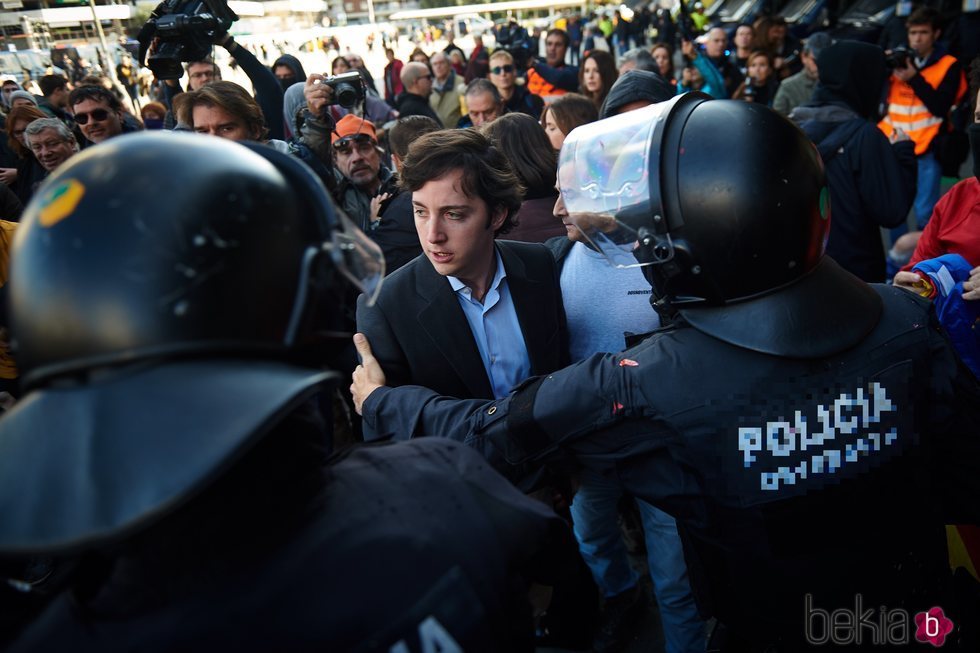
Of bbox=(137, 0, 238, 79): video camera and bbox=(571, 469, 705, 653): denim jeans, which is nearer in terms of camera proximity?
bbox=(571, 469, 705, 653): denim jeans

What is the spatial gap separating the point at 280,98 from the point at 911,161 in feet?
13.7

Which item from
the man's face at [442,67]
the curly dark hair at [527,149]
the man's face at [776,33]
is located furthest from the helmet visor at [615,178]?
the man's face at [442,67]

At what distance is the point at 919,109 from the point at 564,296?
5.37m

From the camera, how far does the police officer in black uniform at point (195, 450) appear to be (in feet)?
2.45

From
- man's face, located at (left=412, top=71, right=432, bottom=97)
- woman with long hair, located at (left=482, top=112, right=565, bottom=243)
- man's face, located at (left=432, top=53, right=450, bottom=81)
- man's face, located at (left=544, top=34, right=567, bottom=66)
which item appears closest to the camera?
woman with long hair, located at (left=482, top=112, right=565, bottom=243)

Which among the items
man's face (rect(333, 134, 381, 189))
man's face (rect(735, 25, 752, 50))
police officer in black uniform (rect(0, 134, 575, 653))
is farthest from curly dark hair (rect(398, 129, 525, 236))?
man's face (rect(735, 25, 752, 50))

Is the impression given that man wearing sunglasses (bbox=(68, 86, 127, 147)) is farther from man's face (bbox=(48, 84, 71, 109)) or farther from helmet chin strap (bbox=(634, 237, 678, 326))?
helmet chin strap (bbox=(634, 237, 678, 326))

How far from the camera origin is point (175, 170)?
33.4 inches

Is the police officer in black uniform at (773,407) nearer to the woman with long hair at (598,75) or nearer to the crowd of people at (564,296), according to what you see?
the crowd of people at (564,296)

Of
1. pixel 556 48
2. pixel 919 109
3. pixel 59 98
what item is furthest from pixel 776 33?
pixel 59 98

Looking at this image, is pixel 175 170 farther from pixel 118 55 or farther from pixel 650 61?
pixel 118 55

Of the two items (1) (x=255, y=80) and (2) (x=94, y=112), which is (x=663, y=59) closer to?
(1) (x=255, y=80)

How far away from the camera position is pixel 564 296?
2412 millimetres

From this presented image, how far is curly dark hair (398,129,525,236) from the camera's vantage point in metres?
2.24
